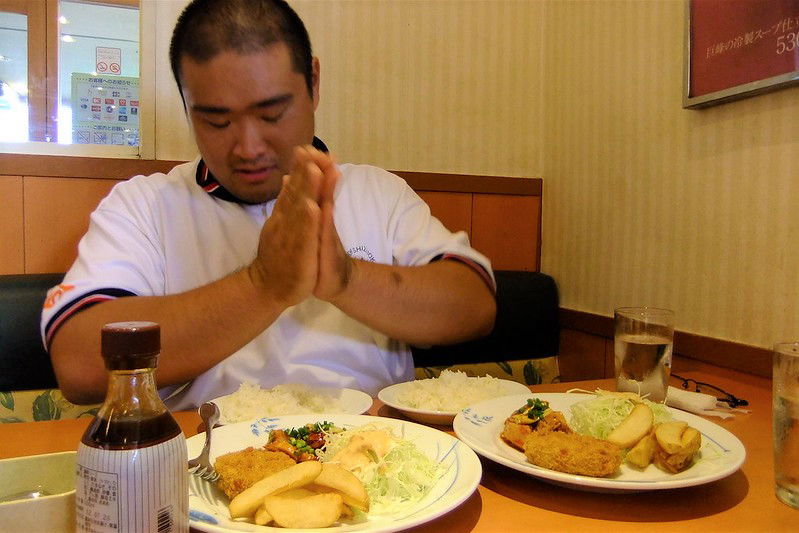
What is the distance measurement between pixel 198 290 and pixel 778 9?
1.43m

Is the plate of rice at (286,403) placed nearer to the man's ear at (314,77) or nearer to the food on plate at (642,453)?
the food on plate at (642,453)

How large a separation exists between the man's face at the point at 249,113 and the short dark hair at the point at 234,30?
19 mm

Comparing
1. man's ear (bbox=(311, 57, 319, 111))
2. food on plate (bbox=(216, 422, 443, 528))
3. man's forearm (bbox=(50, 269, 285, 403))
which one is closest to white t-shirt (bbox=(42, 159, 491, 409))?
man's forearm (bbox=(50, 269, 285, 403))

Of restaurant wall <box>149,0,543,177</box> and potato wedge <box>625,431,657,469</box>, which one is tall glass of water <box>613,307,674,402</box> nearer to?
potato wedge <box>625,431,657,469</box>

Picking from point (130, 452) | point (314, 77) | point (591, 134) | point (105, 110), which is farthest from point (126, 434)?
point (591, 134)

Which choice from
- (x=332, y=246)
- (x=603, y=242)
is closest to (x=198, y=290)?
(x=332, y=246)

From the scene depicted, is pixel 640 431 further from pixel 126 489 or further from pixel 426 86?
pixel 426 86

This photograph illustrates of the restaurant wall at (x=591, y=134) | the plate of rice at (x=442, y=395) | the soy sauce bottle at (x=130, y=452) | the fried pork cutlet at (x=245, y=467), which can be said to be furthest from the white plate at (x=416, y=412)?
the restaurant wall at (x=591, y=134)

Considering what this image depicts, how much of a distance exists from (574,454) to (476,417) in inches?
9.2

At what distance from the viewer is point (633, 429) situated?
33.4 inches

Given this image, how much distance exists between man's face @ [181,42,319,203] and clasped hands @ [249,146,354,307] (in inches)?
14.0

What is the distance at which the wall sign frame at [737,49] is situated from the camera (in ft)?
4.61

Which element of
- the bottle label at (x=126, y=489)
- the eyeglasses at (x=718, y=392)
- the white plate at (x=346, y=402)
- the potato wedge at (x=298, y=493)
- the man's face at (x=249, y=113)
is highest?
the man's face at (x=249, y=113)

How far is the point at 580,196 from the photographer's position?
2.22m
